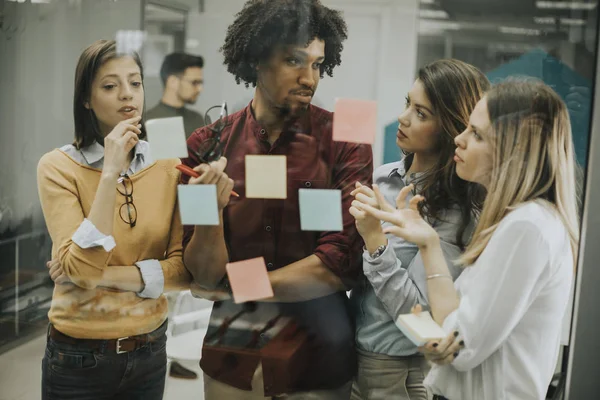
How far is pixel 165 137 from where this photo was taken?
145cm

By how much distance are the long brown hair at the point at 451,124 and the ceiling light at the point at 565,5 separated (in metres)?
0.20

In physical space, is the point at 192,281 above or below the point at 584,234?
below

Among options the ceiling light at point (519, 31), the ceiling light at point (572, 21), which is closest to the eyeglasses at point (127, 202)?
the ceiling light at point (519, 31)

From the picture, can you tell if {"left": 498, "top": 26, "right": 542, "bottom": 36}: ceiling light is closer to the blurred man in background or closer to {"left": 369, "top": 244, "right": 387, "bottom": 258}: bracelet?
{"left": 369, "top": 244, "right": 387, "bottom": 258}: bracelet

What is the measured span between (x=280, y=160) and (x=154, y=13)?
18.6 inches

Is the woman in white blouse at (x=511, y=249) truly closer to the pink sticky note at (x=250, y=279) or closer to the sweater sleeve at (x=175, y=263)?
the pink sticky note at (x=250, y=279)

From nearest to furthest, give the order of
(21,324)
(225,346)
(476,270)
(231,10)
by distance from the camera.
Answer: (476,270) → (231,10) → (225,346) → (21,324)

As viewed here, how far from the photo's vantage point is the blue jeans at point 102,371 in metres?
1.53

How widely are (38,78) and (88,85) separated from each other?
188 millimetres

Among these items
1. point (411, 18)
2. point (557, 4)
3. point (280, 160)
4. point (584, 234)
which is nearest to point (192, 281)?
point (280, 160)

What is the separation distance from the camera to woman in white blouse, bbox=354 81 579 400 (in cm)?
124

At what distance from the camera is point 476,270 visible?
4.20 ft

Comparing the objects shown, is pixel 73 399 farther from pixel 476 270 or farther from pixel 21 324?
pixel 476 270

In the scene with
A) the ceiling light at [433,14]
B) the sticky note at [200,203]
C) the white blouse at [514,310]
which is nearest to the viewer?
the white blouse at [514,310]
